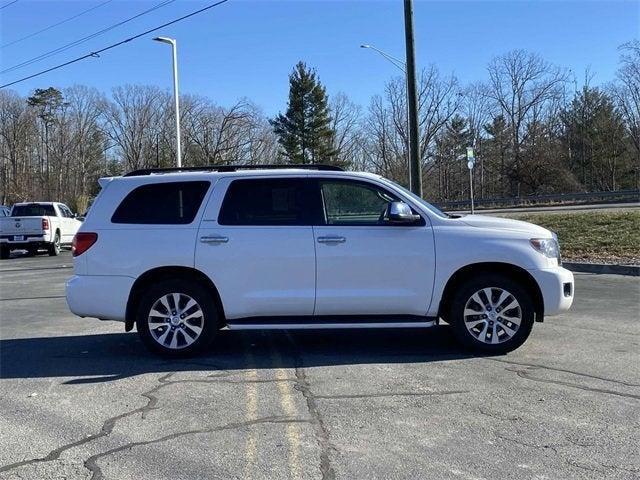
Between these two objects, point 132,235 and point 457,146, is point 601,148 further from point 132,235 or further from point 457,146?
point 132,235

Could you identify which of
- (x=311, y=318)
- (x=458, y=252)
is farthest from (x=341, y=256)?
(x=458, y=252)

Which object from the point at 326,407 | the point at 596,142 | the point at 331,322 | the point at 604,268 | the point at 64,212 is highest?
the point at 596,142

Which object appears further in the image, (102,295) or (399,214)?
(102,295)

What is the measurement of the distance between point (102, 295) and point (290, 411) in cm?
274

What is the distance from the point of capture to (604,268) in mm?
13398

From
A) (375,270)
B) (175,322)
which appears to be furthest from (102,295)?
(375,270)

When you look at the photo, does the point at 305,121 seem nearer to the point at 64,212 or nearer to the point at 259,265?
the point at 64,212

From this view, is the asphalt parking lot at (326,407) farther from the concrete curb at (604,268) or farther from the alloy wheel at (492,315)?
the concrete curb at (604,268)

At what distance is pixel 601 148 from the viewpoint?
57.5 m

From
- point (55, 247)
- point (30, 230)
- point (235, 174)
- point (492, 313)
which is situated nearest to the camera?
point (492, 313)

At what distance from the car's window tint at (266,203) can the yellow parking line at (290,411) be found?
149cm

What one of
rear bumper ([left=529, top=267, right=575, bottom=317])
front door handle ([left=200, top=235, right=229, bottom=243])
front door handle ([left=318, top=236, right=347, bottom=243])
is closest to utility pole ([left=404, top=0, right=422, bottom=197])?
rear bumper ([left=529, top=267, right=575, bottom=317])

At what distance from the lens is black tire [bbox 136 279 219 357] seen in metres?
6.39

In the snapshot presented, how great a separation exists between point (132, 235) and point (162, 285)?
2.02ft
